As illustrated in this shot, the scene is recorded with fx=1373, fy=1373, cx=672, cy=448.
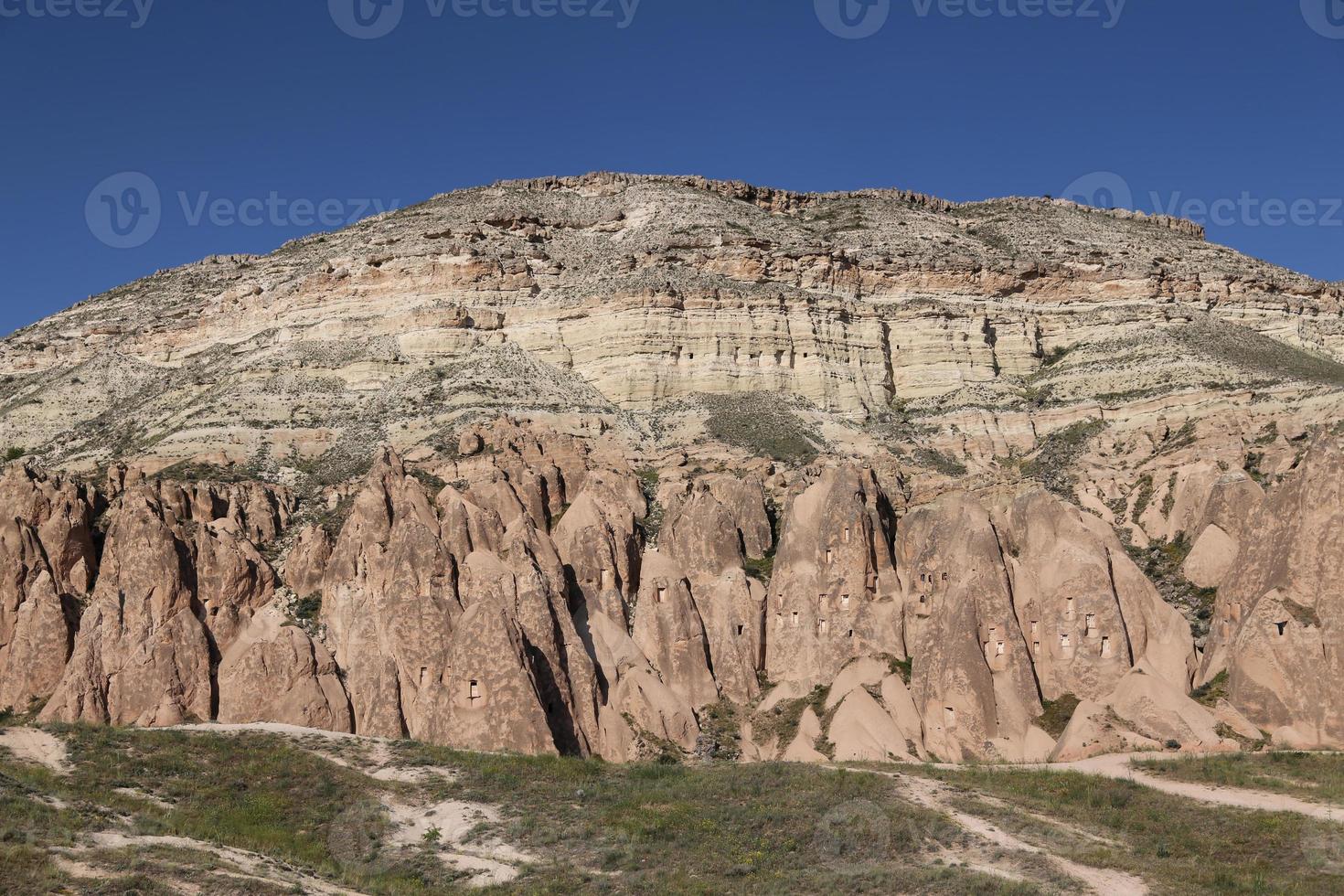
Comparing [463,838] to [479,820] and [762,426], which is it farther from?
[762,426]

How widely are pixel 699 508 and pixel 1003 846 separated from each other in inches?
1113

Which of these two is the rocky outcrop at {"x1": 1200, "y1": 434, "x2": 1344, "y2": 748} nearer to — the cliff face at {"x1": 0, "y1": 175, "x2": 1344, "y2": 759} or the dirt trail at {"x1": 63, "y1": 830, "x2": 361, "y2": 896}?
the cliff face at {"x1": 0, "y1": 175, "x2": 1344, "y2": 759}

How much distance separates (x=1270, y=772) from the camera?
44.0m

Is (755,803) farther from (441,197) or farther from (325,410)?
(441,197)

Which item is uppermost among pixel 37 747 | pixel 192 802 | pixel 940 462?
pixel 940 462

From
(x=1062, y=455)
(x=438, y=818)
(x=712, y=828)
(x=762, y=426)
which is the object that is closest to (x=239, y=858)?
(x=438, y=818)

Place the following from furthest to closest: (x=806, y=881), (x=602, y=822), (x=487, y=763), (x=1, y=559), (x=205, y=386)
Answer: (x=205, y=386), (x=1, y=559), (x=487, y=763), (x=602, y=822), (x=806, y=881)

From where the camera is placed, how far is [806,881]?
3447cm

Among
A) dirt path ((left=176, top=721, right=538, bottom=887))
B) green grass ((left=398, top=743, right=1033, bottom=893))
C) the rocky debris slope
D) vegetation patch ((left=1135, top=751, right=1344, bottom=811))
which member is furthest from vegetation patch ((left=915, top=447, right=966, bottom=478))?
dirt path ((left=176, top=721, right=538, bottom=887))

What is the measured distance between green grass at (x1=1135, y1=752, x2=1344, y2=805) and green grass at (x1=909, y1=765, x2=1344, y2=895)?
286cm

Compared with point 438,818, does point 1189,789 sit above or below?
above

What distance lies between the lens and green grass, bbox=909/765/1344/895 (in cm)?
3397

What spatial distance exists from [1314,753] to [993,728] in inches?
435

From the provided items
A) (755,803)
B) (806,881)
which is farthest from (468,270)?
(806,881)
